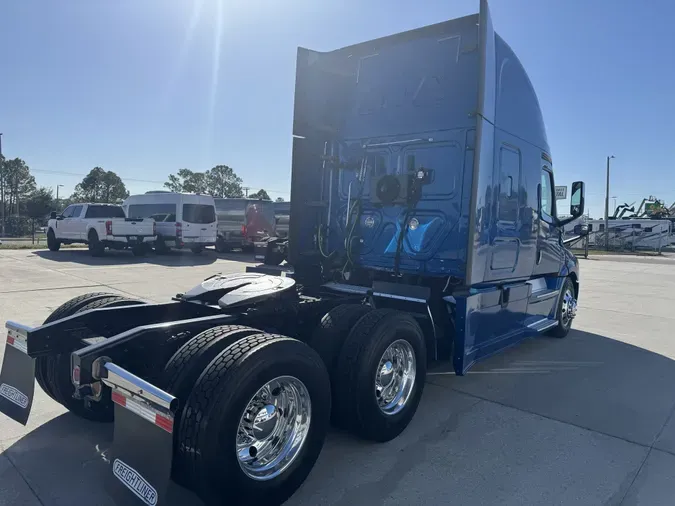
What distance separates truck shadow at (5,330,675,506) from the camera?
3.03 m

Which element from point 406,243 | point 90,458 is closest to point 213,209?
point 406,243

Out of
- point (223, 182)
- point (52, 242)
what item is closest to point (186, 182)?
point (223, 182)

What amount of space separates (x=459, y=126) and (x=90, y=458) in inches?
162

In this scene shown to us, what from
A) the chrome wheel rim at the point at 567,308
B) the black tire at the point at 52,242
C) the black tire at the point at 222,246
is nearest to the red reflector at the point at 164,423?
the chrome wheel rim at the point at 567,308

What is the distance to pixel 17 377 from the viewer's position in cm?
336

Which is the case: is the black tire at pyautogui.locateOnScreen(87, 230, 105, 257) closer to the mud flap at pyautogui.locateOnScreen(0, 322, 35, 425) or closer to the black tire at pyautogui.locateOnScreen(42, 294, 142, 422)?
the black tire at pyautogui.locateOnScreen(42, 294, 142, 422)

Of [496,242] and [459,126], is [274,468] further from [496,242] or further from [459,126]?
[459,126]

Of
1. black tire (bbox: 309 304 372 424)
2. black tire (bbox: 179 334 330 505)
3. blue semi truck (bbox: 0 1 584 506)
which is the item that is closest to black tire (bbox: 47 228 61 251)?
blue semi truck (bbox: 0 1 584 506)

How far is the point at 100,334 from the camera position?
3619 millimetres

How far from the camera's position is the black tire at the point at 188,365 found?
8.13 ft

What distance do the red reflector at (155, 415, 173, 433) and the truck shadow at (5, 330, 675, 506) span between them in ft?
2.78

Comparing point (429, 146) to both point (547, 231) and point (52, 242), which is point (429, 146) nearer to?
point (547, 231)

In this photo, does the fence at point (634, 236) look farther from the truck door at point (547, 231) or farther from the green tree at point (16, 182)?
the green tree at point (16, 182)

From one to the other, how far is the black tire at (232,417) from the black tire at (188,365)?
0.09 m
